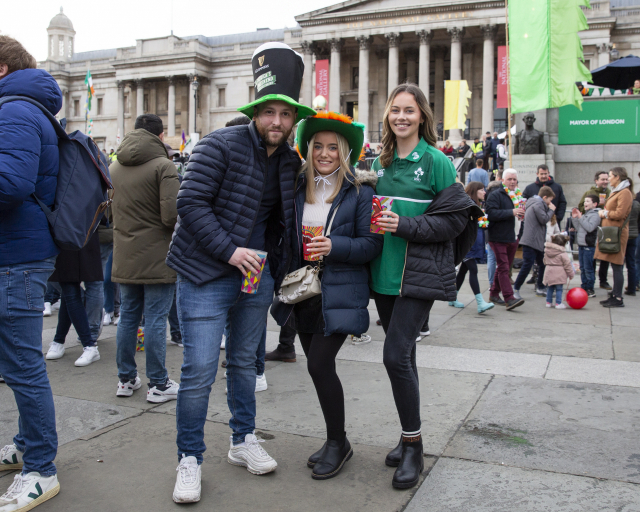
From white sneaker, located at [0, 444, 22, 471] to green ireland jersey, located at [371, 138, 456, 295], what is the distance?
2.07m

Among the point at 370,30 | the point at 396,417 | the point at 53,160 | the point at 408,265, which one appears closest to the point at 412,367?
the point at 408,265

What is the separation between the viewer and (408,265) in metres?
3.16

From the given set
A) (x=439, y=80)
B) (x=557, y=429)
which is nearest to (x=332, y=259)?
(x=557, y=429)

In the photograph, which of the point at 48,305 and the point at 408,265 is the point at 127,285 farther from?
the point at 48,305

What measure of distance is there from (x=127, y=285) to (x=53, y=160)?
170 cm

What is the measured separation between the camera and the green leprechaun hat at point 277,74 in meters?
3.09

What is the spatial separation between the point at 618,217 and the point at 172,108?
2493 inches

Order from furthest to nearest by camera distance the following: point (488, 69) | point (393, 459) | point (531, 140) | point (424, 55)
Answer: point (424, 55), point (488, 69), point (531, 140), point (393, 459)

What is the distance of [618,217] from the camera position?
9102 millimetres

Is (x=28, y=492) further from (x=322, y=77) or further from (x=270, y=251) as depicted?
(x=322, y=77)

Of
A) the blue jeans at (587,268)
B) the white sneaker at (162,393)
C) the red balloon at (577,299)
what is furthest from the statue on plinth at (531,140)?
the white sneaker at (162,393)

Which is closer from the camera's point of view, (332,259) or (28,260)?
(28,260)

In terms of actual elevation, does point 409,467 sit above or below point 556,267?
below

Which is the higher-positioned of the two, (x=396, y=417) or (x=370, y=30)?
(x=370, y=30)
